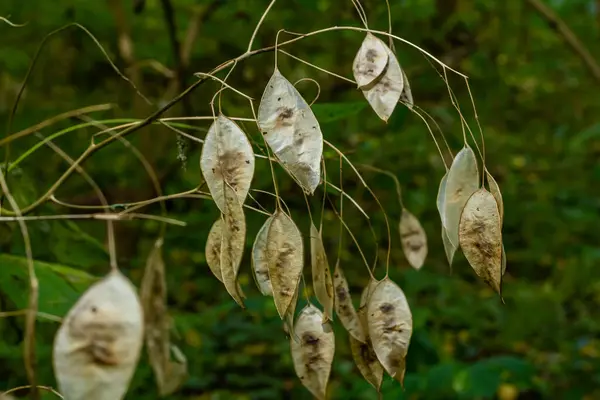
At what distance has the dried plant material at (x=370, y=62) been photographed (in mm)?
748

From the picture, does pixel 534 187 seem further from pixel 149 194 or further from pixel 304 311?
pixel 304 311

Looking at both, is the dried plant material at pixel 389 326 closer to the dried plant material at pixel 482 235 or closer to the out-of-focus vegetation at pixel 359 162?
the dried plant material at pixel 482 235

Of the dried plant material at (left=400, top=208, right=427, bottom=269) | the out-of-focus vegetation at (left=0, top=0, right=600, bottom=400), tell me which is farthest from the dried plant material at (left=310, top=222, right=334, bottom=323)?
the out-of-focus vegetation at (left=0, top=0, right=600, bottom=400)

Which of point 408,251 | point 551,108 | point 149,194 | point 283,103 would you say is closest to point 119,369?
point 283,103

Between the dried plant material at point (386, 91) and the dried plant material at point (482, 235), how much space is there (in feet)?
0.35

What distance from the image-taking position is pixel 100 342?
488 millimetres

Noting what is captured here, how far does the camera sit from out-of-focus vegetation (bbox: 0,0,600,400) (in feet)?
5.69

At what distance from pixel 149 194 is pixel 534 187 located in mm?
1108

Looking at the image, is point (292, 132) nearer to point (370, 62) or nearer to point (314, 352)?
point (370, 62)

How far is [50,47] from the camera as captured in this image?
2.22m

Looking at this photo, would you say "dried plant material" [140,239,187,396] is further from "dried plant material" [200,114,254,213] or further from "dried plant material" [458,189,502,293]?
"dried plant material" [458,189,502,293]

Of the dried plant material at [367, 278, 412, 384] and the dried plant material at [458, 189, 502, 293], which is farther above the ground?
the dried plant material at [458, 189, 502, 293]

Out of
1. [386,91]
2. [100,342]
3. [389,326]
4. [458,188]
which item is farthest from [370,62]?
[100,342]

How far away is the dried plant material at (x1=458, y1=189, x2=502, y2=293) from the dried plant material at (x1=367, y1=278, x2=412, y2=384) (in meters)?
0.10
